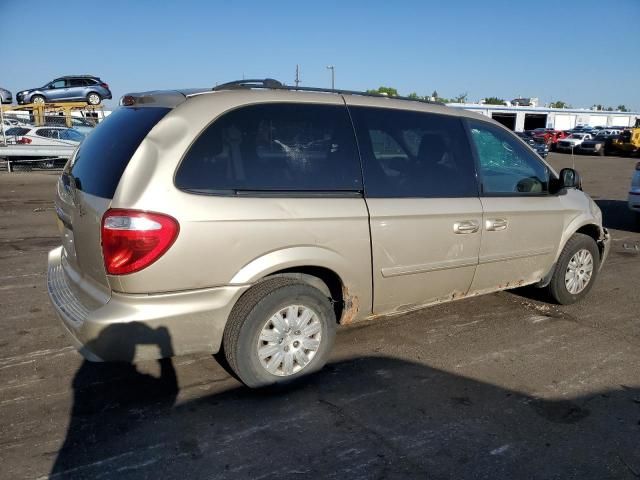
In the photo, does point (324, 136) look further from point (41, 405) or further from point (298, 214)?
point (41, 405)

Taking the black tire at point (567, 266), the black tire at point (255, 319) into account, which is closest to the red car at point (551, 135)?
the black tire at point (567, 266)

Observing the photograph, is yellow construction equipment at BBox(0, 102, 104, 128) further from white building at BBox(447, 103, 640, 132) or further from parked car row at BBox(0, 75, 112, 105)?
white building at BBox(447, 103, 640, 132)

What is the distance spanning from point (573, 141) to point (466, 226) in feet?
114

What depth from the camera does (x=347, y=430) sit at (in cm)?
301

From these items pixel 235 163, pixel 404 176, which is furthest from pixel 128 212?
pixel 404 176

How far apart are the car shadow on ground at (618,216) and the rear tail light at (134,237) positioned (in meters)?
8.94

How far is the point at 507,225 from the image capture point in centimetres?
427

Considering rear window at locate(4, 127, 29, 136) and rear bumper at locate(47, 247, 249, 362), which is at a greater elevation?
rear window at locate(4, 127, 29, 136)

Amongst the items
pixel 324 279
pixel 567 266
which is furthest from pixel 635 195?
pixel 324 279

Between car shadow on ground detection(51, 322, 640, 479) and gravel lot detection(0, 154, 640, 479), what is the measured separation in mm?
10

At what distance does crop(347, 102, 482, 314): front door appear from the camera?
361 centimetres

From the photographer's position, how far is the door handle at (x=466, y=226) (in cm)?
395

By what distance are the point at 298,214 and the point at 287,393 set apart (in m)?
1.16

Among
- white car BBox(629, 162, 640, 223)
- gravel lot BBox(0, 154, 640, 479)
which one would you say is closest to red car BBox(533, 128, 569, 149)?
white car BBox(629, 162, 640, 223)
